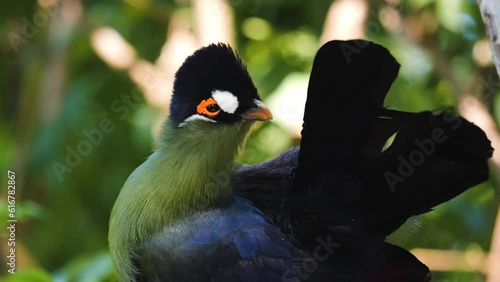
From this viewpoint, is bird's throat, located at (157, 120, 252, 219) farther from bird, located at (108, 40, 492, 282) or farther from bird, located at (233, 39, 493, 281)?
bird, located at (233, 39, 493, 281)

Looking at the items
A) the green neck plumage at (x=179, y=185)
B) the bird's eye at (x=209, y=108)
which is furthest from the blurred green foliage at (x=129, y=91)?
the bird's eye at (x=209, y=108)

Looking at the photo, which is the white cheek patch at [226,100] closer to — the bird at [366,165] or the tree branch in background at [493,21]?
the bird at [366,165]

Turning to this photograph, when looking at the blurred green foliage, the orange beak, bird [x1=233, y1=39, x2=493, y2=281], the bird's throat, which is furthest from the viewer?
the blurred green foliage

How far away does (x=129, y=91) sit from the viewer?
4918mm

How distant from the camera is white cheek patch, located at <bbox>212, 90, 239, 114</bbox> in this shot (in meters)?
2.35

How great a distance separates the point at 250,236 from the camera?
2365 mm

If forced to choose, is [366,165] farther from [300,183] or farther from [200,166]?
[200,166]

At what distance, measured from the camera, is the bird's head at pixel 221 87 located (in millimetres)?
2348

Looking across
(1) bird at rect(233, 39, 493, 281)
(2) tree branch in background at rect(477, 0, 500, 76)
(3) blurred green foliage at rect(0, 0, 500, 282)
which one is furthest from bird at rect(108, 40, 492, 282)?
(3) blurred green foliage at rect(0, 0, 500, 282)

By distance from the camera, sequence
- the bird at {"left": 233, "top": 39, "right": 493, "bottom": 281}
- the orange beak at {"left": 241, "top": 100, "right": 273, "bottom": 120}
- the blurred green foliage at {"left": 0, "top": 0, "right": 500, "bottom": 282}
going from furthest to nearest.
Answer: the blurred green foliage at {"left": 0, "top": 0, "right": 500, "bottom": 282}
the orange beak at {"left": 241, "top": 100, "right": 273, "bottom": 120}
the bird at {"left": 233, "top": 39, "right": 493, "bottom": 281}

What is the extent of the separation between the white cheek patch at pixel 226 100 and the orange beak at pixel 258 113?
4 centimetres

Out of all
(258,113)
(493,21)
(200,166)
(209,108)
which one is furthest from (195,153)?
(493,21)

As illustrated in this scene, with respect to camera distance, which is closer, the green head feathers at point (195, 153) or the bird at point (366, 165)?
the bird at point (366, 165)

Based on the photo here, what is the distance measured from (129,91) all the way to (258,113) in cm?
273
